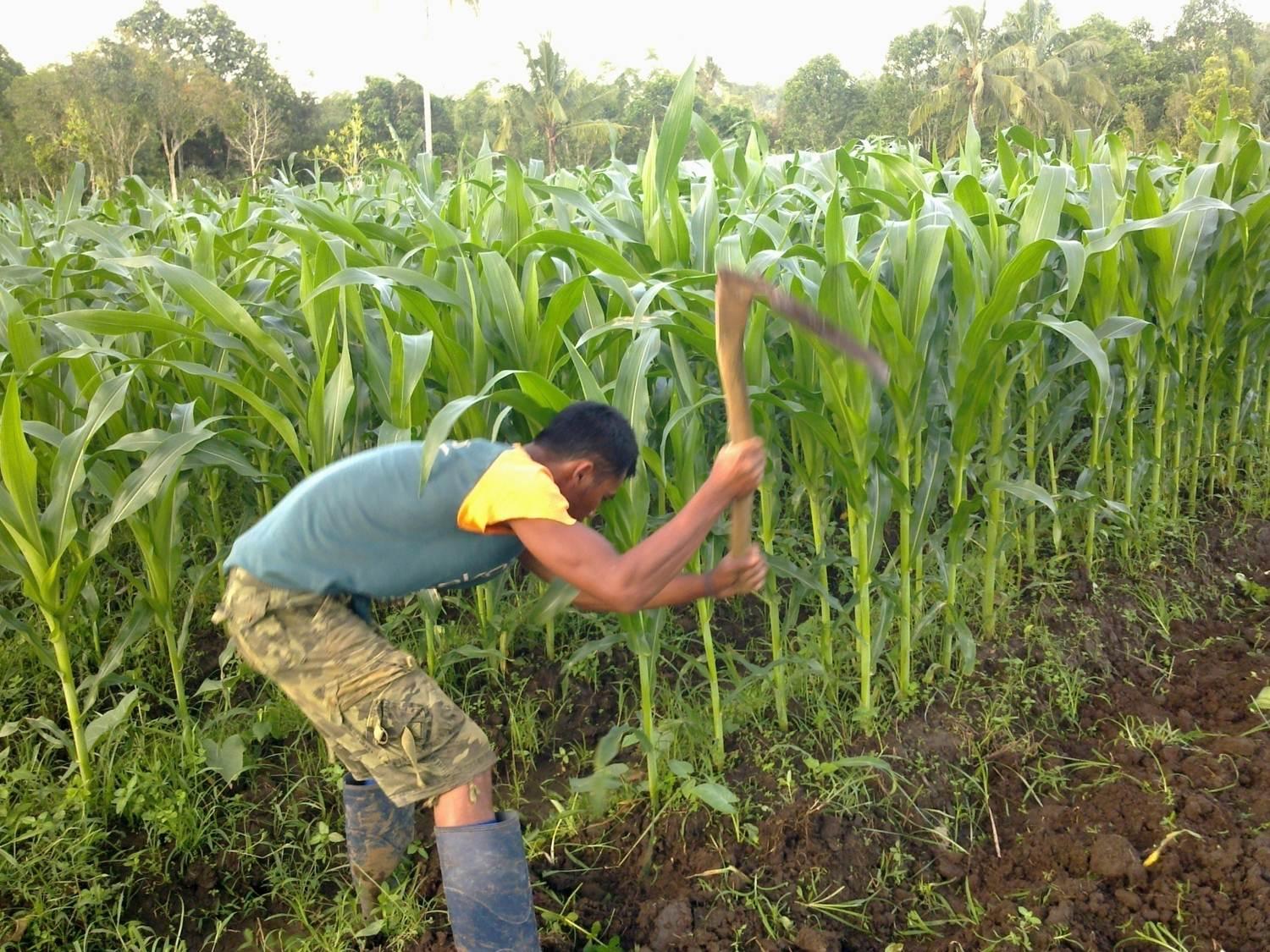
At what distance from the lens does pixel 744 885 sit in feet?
7.14

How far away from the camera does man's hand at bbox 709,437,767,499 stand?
1649 mm

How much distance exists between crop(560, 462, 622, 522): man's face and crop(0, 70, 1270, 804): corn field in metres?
0.25

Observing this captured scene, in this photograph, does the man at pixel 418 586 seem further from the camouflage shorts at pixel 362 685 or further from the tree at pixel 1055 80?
the tree at pixel 1055 80

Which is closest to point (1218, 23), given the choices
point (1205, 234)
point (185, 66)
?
point (185, 66)

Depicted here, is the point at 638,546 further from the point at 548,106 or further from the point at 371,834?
the point at 548,106

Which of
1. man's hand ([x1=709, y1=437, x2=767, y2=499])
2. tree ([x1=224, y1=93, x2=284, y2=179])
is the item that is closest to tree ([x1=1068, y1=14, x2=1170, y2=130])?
tree ([x1=224, y1=93, x2=284, y2=179])

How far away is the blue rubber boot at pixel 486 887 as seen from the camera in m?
1.86

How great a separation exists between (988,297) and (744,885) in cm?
160

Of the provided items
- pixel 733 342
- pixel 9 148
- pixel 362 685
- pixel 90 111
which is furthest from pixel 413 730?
pixel 9 148

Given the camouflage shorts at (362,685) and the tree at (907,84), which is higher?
the tree at (907,84)

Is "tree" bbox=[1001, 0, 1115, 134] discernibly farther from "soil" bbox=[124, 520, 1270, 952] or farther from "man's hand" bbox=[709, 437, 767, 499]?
"man's hand" bbox=[709, 437, 767, 499]

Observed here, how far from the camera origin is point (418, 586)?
6.18 feet

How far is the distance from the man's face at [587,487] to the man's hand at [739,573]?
0.26m

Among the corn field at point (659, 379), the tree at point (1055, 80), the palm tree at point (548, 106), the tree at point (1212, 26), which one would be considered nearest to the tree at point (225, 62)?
the palm tree at point (548, 106)
